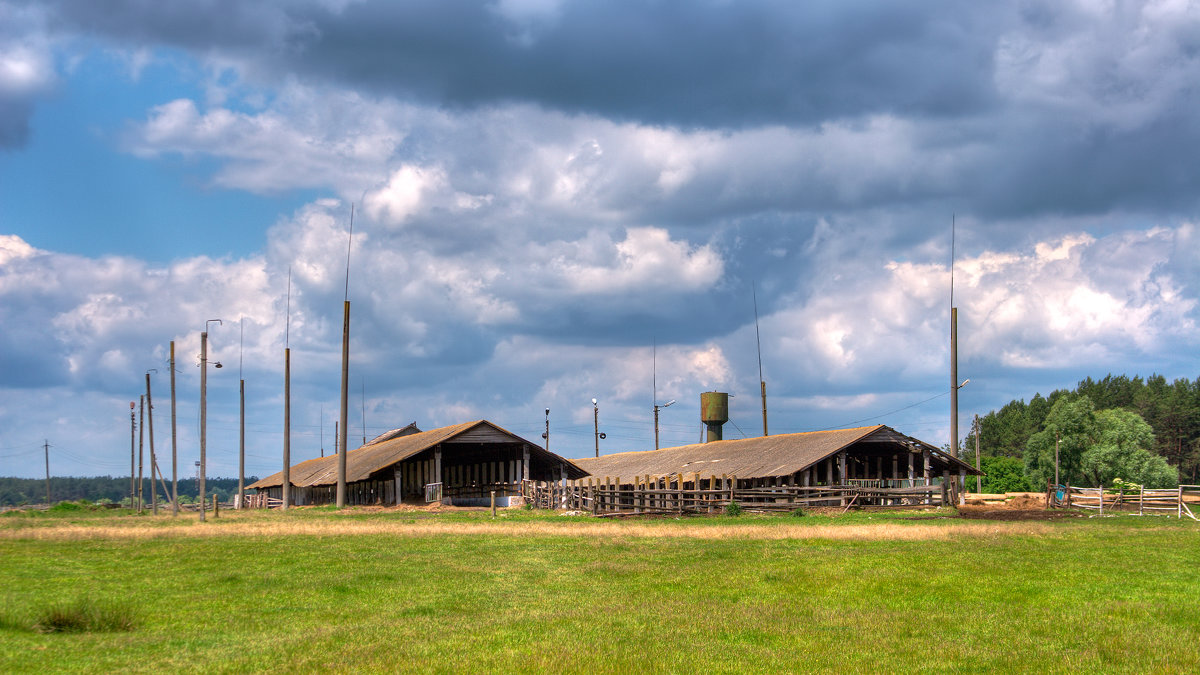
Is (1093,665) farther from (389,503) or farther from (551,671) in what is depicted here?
(389,503)

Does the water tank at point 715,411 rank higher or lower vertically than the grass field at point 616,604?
higher

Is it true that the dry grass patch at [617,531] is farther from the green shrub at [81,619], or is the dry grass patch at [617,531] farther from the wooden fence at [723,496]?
the green shrub at [81,619]

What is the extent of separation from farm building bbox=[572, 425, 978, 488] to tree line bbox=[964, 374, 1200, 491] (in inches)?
1500

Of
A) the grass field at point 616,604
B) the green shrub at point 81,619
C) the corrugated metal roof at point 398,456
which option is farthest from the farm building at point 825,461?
the green shrub at point 81,619

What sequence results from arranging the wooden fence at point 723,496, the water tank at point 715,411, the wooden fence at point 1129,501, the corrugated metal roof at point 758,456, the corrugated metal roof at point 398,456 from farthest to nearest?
1. the water tank at point 715,411
2. the corrugated metal roof at point 398,456
3. the corrugated metal roof at point 758,456
4. the wooden fence at point 723,496
5. the wooden fence at point 1129,501

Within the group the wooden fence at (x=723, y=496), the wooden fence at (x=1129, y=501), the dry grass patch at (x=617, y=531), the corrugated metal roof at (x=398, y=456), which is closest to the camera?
the dry grass patch at (x=617, y=531)

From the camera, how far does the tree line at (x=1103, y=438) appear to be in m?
99.1

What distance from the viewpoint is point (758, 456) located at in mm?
56062

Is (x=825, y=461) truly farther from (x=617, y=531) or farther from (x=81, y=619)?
(x=81, y=619)

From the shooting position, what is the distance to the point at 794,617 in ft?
54.3

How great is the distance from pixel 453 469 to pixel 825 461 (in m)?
31.3

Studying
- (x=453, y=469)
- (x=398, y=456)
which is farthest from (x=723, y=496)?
(x=453, y=469)

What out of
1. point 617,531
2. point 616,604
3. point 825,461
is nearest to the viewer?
point 616,604

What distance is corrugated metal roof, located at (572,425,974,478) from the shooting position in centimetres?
5059
